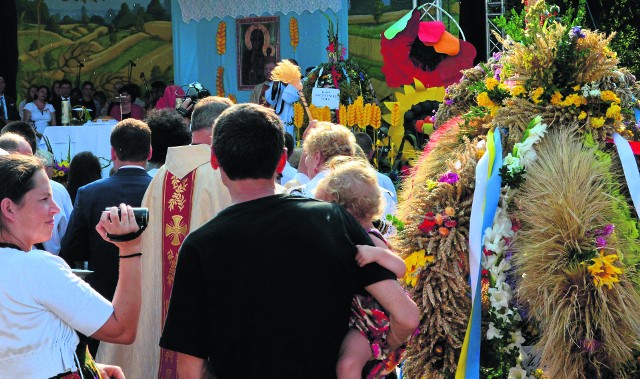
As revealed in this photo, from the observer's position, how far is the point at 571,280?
350cm

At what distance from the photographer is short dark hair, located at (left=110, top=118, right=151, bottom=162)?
482 cm

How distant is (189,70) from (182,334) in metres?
15.1

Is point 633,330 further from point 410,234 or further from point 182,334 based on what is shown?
point 182,334

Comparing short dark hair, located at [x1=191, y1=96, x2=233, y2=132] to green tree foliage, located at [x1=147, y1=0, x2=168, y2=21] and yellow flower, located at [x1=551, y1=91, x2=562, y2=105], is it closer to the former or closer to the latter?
yellow flower, located at [x1=551, y1=91, x2=562, y2=105]

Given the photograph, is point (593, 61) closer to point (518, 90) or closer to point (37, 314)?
point (518, 90)

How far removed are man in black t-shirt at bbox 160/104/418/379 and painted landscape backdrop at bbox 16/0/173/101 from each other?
19489 mm

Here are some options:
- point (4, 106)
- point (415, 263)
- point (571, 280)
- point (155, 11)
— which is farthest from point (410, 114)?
point (155, 11)

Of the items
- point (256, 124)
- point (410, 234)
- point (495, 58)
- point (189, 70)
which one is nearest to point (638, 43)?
point (189, 70)

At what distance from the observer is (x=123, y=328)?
288 centimetres

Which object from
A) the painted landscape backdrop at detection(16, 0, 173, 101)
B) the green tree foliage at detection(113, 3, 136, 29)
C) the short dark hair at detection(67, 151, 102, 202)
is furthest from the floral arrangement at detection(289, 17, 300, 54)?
the short dark hair at detection(67, 151, 102, 202)

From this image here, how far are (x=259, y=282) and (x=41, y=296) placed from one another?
0.64 metres

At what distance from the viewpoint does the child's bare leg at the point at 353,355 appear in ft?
8.93

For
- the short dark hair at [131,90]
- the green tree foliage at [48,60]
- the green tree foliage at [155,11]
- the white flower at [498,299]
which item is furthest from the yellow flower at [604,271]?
the green tree foliage at [48,60]

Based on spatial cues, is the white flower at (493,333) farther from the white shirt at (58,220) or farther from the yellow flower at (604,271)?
the white shirt at (58,220)
